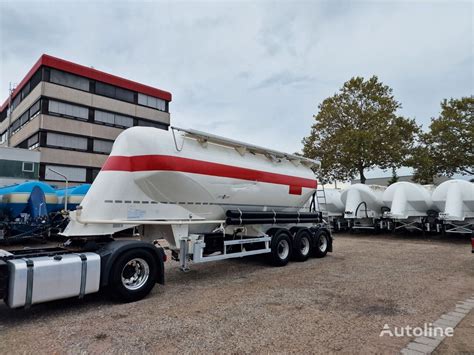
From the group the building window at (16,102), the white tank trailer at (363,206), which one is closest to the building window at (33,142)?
the building window at (16,102)

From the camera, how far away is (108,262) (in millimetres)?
6547

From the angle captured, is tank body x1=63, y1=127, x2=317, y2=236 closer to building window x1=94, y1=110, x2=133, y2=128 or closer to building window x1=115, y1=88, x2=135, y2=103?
building window x1=94, y1=110, x2=133, y2=128

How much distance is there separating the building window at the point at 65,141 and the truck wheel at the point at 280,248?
29827 mm

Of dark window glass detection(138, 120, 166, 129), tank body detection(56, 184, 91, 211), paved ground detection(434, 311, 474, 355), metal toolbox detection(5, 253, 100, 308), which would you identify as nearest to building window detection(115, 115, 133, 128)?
dark window glass detection(138, 120, 166, 129)

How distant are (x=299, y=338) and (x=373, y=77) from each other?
30.2 meters

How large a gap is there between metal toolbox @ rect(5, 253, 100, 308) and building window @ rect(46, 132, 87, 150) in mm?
31403

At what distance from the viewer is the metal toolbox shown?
18.1ft

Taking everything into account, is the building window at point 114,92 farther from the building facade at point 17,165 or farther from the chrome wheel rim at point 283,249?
the chrome wheel rim at point 283,249

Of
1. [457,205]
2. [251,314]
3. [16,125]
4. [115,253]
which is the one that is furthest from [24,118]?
[251,314]

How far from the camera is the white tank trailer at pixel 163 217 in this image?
6.16 meters

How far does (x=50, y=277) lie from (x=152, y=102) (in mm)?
38641

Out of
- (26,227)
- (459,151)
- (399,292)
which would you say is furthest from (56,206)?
(459,151)

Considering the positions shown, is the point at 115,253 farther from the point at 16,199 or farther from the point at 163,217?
the point at 16,199

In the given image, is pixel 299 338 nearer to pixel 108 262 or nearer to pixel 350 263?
pixel 108 262
